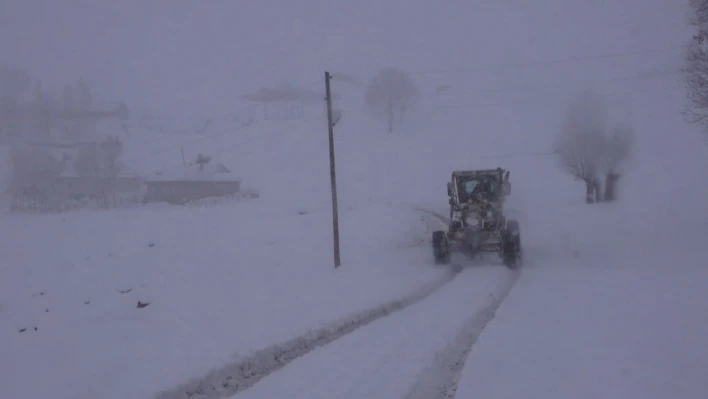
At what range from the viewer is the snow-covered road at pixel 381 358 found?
693 cm

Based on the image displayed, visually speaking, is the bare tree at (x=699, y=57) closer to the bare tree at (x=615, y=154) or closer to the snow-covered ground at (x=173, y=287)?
the snow-covered ground at (x=173, y=287)

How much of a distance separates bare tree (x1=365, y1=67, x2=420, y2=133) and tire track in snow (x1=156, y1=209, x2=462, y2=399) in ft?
255

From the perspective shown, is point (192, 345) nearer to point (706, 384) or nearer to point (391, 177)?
point (706, 384)

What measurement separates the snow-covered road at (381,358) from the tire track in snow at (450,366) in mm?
→ 61

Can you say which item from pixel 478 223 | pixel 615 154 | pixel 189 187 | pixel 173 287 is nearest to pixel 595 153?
pixel 615 154

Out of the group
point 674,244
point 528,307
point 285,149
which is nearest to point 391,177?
point 285,149

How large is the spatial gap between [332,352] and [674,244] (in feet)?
58.5

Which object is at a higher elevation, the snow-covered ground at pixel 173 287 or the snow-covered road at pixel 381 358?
the snow-covered road at pixel 381 358

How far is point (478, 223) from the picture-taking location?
18312mm

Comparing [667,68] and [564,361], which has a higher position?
[667,68]

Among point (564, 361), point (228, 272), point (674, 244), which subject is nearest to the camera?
point (564, 361)

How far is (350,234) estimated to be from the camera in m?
27.7

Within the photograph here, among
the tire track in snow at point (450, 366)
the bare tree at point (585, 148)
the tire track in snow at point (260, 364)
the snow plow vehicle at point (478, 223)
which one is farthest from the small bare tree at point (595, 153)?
the tire track in snow at point (260, 364)

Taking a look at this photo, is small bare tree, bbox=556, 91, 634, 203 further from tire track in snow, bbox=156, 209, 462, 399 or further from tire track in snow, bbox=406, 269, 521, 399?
tire track in snow, bbox=156, 209, 462, 399
